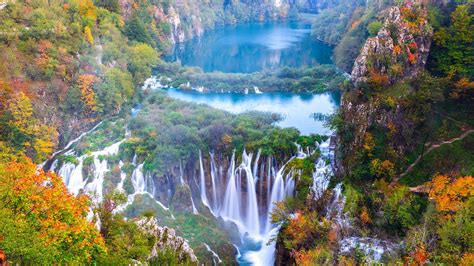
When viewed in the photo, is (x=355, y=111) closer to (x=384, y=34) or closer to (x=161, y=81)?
(x=384, y=34)

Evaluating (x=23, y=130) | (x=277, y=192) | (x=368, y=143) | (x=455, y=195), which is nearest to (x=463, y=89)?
(x=368, y=143)

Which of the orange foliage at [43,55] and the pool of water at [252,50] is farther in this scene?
the pool of water at [252,50]

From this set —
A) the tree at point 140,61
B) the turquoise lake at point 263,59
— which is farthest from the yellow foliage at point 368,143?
the tree at point 140,61

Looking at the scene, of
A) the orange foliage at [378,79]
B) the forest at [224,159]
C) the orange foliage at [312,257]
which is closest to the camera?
the forest at [224,159]

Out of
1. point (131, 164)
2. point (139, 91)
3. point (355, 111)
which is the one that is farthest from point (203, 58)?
point (355, 111)

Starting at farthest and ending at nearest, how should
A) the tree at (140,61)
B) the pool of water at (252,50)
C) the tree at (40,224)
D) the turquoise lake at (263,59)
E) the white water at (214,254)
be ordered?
1. the pool of water at (252,50)
2. the tree at (140,61)
3. the turquoise lake at (263,59)
4. the white water at (214,254)
5. the tree at (40,224)

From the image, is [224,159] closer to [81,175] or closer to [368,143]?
[81,175]

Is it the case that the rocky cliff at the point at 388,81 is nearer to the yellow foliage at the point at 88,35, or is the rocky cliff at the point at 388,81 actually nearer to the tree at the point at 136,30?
the yellow foliage at the point at 88,35
